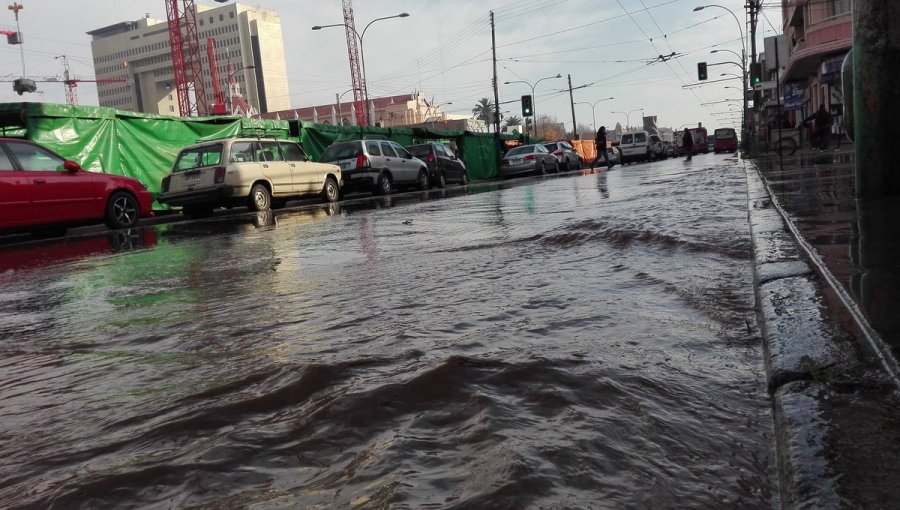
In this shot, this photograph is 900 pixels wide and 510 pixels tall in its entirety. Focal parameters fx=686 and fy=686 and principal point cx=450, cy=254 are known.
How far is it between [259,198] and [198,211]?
4.60 feet

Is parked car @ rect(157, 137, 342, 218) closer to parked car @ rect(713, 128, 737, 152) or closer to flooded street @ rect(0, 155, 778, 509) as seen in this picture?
flooded street @ rect(0, 155, 778, 509)

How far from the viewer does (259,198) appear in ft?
47.8

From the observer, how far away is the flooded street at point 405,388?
5.18ft

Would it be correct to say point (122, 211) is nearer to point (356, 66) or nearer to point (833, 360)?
point (833, 360)

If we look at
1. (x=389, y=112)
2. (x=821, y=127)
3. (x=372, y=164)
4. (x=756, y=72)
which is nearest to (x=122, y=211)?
(x=372, y=164)

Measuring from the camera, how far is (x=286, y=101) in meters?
162

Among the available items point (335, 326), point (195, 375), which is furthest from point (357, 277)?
point (195, 375)

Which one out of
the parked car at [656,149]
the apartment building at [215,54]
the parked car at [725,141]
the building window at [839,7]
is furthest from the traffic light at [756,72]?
the apartment building at [215,54]

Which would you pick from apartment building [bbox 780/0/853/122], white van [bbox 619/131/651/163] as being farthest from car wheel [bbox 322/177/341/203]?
white van [bbox 619/131/651/163]

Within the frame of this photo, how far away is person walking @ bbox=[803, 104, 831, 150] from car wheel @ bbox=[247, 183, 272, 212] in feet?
54.3

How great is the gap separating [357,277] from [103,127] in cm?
1292

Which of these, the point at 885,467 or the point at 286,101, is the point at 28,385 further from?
the point at 286,101

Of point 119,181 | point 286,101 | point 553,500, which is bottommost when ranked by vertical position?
point 553,500

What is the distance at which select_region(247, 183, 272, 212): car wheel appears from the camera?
14367 mm
